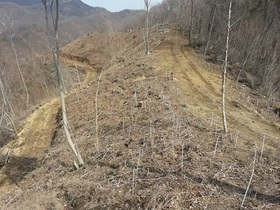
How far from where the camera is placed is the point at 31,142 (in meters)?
18.8

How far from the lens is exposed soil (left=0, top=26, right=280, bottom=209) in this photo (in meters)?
8.62

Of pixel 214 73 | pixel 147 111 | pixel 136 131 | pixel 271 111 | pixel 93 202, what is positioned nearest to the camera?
pixel 93 202

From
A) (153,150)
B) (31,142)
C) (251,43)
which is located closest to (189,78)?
(251,43)

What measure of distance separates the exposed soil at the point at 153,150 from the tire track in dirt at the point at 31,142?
7 centimetres

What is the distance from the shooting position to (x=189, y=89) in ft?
60.3

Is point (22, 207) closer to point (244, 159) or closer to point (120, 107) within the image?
point (244, 159)

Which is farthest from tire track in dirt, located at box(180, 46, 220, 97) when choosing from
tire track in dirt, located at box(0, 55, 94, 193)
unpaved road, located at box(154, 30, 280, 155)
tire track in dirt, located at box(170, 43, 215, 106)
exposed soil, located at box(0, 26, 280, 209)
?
tire track in dirt, located at box(0, 55, 94, 193)

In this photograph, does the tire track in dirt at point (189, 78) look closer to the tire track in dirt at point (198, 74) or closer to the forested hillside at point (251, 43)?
the tire track in dirt at point (198, 74)

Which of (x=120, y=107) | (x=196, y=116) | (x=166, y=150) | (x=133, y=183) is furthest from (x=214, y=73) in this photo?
(x=133, y=183)

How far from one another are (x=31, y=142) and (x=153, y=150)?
401 inches

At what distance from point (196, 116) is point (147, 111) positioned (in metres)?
2.20

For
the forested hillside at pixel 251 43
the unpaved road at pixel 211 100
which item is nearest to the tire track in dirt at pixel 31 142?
the unpaved road at pixel 211 100

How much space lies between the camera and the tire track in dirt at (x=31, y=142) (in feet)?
50.3

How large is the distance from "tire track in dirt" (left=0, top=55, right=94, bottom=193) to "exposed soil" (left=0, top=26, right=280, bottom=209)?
7 centimetres
